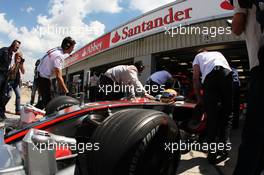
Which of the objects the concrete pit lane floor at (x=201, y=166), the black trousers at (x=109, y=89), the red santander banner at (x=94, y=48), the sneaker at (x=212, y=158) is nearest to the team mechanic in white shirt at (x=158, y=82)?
the black trousers at (x=109, y=89)

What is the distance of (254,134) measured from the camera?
4.49 feet

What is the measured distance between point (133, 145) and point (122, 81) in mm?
2819

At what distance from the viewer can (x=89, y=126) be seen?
6.43 feet

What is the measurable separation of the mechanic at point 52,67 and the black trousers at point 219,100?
2261 millimetres

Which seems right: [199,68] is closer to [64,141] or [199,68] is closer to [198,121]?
[198,121]

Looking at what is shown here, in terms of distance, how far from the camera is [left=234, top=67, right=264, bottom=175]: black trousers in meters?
1.35

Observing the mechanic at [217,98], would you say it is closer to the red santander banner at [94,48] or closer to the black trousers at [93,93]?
the black trousers at [93,93]

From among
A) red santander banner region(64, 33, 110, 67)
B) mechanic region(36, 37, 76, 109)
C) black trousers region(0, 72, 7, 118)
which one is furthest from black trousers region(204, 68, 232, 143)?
red santander banner region(64, 33, 110, 67)

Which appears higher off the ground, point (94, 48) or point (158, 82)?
point (94, 48)

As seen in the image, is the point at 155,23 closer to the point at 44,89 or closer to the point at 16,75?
the point at 16,75

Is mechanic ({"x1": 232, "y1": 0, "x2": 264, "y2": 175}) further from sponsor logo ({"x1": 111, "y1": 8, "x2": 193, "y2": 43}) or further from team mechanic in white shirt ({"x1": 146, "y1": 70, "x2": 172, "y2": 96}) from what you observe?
sponsor logo ({"x1": 111, "y1": 8, "x2": 193, "y2": 43})

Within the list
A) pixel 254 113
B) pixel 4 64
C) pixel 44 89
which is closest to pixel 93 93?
pixel 4 64

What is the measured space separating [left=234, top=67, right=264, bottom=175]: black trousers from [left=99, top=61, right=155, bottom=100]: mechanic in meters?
2.43

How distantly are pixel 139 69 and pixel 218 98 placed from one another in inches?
73.3
